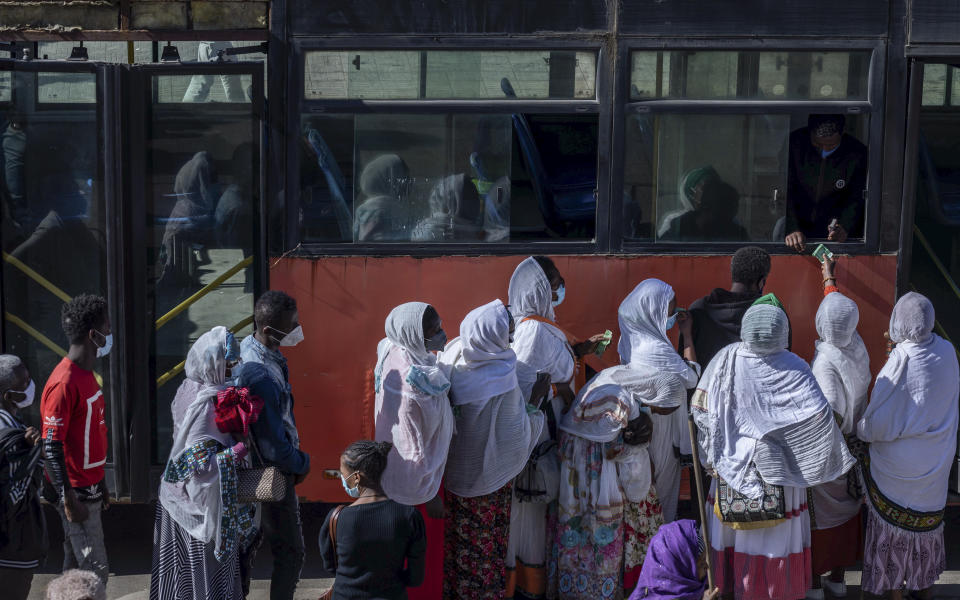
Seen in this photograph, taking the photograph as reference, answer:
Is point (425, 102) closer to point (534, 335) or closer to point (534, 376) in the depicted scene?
point (534, 335)

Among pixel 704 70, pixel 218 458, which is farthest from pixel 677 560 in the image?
pixel 704 70

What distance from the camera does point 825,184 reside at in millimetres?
5660

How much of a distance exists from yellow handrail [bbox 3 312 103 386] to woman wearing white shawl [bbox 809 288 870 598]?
11.9ft

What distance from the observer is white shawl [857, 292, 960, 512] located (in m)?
4.92

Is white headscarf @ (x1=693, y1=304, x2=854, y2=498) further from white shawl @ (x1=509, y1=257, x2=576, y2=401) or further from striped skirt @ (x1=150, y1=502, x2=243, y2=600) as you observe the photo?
striped skirt @ (x1=150, y1=502, x2=243, y2=600)

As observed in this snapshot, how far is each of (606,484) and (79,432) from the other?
226 centimetres

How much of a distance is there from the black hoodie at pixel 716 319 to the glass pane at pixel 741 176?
37 centimetres

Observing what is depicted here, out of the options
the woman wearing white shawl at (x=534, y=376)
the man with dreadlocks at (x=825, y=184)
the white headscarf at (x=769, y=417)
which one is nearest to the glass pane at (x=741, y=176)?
the man with dreadlocks at (x=825, y=184)

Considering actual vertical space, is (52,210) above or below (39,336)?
above

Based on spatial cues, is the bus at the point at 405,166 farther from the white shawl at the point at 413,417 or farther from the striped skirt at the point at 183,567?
the striped skirt at the point at 183,567

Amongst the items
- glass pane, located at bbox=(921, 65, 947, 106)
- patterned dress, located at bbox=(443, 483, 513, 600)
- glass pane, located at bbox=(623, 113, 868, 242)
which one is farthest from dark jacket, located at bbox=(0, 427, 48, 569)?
glass pane, located at bbox=(921, 65, 947, 106)

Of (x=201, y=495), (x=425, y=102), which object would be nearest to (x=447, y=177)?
(x=425, y=102)

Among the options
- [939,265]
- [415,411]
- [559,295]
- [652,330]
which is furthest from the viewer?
[939,265]

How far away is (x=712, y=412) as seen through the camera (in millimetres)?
4801
